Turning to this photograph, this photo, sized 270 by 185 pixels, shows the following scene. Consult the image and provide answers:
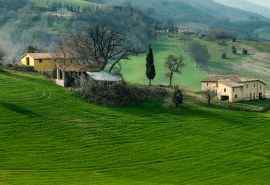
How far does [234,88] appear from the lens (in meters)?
118

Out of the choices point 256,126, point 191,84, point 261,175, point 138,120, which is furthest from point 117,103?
point 191,84

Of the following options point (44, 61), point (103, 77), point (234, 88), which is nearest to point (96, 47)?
point (44, 61)

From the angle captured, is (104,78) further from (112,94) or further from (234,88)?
(234,88)

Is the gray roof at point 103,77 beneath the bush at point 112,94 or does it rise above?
above

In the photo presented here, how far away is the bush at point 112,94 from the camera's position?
99.0m

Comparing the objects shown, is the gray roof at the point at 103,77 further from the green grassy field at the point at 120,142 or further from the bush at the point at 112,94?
the green grassy field at the point at 120,142

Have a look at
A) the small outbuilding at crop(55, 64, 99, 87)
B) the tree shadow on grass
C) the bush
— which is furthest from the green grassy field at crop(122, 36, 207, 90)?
the tree shadow on grass

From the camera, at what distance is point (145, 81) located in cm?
16025

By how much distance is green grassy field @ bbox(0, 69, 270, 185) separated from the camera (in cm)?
7181

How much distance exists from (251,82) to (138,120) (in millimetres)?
35903

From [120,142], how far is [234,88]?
129 ft

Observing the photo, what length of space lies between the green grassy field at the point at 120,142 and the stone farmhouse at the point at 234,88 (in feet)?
40.8

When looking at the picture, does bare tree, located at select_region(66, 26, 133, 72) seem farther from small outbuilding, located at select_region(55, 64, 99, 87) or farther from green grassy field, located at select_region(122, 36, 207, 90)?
green grassy field, located at select_region(122, 36, 207, 90)

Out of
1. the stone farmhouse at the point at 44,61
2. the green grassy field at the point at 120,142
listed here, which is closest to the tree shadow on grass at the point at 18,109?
the green grassy field at the point at 120,142
